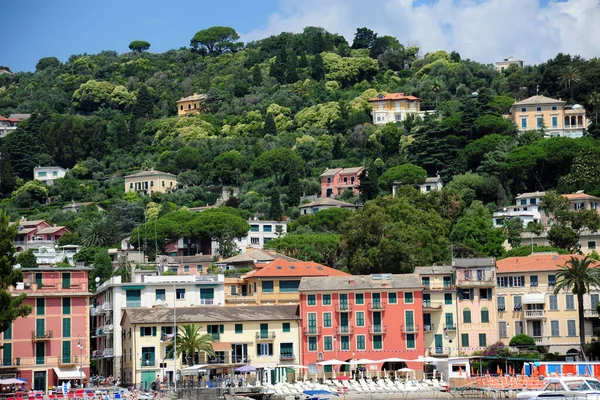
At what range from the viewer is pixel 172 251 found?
126 m

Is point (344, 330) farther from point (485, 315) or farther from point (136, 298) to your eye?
point (136, 298)

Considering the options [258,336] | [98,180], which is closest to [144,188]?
[98,180]

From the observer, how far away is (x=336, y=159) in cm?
15988

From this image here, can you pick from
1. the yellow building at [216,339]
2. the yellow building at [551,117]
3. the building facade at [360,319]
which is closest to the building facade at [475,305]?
the building facade at [360,319]

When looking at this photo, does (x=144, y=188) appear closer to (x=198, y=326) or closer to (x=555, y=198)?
(x=555, y=198)

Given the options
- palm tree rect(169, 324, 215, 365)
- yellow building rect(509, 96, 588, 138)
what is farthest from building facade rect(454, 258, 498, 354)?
yellow building rect(509, 96, 588, 138)

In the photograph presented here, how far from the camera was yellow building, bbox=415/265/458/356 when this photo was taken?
80625 mm

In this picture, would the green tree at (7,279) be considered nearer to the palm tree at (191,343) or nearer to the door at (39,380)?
the door at (39,380)

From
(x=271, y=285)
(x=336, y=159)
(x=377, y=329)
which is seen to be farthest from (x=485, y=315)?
(x=336, y=159)

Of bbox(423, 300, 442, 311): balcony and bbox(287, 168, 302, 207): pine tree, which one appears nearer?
bbox(423, 300, 442, 311): balcony

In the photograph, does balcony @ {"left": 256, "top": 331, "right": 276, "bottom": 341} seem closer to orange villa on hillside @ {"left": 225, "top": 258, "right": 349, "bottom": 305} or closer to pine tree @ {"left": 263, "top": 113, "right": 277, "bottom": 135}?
orange villa on hillside @ {"left": 225, "top": 258, "right": 349, "bottom": 305}

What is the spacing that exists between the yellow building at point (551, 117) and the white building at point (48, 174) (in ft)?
221

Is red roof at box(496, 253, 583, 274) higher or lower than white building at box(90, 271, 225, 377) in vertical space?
higher

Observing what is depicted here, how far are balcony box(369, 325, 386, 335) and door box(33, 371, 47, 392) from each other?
21.5 m
